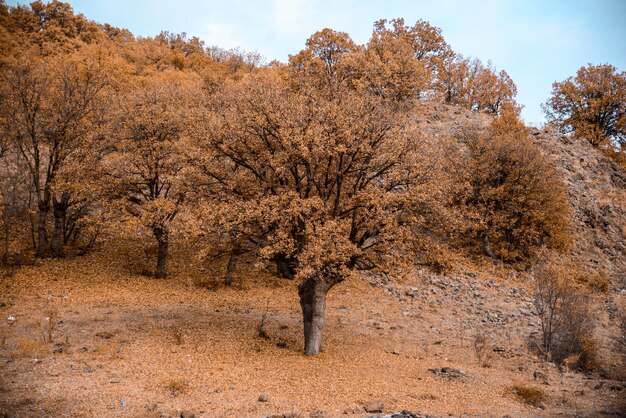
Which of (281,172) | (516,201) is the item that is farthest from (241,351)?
(516,201)

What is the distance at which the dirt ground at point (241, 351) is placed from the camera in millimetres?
13578

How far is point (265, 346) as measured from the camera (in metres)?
19.8

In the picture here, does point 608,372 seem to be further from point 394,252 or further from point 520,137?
point 520,137

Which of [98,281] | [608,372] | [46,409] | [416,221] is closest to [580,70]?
[608,372]

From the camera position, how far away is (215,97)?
2623cm

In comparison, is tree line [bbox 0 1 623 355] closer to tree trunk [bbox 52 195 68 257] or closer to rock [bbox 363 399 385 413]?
tree trunk [bbox 52 195 68 257]

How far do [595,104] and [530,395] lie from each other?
53.2 metres

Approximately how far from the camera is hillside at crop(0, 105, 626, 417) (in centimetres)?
1368

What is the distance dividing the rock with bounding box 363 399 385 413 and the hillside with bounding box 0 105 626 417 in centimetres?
5

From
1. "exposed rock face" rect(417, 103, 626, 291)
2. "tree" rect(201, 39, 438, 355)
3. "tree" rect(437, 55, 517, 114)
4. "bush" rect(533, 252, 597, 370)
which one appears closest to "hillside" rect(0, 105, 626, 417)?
"bush" rect(533, 252, 597, 370)

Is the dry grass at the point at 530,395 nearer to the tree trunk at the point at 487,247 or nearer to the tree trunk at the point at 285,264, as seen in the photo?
the tree trunk at the point at 285,264

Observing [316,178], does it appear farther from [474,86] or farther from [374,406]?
[474,86]

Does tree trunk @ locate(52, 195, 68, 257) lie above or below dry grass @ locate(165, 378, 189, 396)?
above

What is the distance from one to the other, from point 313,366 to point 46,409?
9644 mm
